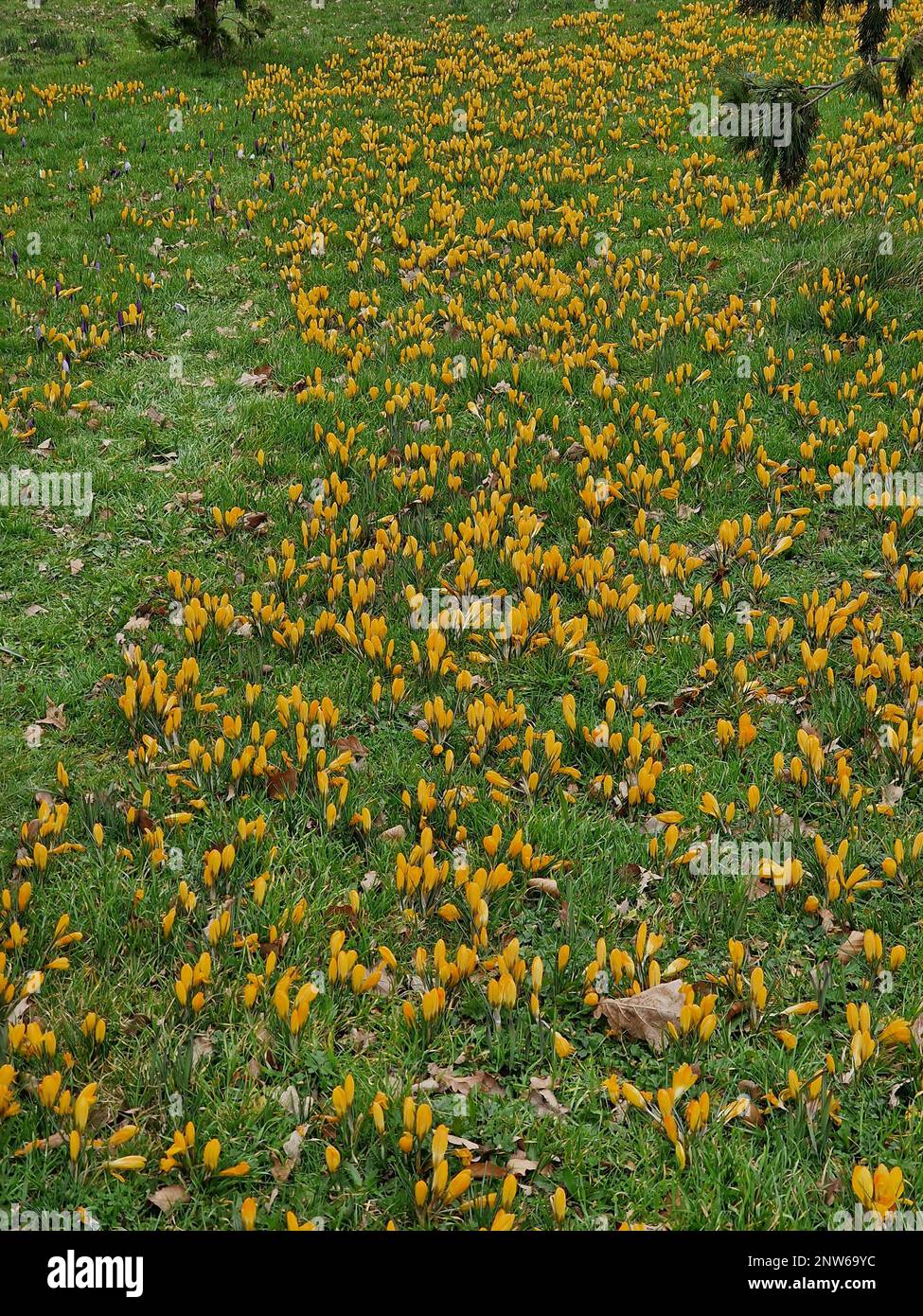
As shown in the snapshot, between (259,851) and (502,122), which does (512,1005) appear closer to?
(259,851)

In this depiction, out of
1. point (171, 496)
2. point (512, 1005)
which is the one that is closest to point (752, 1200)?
point (512, 1005)

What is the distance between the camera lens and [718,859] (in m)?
4.11

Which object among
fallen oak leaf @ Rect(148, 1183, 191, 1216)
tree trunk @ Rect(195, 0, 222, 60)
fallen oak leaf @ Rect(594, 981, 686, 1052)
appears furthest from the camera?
tree trunk @ Rect(195, 0, 222, 60)

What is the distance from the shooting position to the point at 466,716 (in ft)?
16.3

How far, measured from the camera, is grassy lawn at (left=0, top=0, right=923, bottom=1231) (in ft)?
10.3

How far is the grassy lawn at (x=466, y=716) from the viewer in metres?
3.14

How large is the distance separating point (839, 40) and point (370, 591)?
53.6 feet
